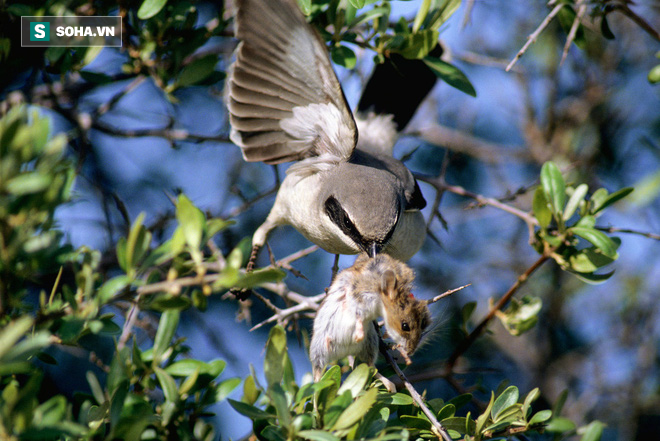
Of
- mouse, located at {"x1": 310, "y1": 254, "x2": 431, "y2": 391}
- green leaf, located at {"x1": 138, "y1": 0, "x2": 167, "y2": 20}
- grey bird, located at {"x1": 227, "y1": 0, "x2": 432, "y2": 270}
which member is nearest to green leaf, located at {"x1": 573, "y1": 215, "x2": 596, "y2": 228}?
mouse, located at {"x1": 310, "y1": 254, "x2": 431, "y2": 391}

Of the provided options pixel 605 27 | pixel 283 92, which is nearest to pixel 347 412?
pixel 283 92

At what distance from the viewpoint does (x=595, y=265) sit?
2.35 metres

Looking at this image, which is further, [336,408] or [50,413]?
[336,408]

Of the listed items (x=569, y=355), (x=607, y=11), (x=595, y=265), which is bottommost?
(x=569, y=355)

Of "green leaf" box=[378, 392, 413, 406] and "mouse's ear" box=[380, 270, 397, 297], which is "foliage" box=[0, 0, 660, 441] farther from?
"mouse's ear" box=[380, 270, 397, 297]

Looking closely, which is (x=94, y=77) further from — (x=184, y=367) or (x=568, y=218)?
(x=568, y=218)

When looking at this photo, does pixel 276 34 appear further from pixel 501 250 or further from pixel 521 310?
pixel 501 250

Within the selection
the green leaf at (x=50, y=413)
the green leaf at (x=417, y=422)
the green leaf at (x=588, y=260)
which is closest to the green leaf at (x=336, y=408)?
the green leaf at (x=417, y=422)

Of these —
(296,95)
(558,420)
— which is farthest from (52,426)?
(296,95)

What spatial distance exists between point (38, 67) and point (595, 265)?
2747 mm

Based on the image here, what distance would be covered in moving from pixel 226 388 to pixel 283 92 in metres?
1.86

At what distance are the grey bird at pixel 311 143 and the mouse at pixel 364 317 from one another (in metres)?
0.31

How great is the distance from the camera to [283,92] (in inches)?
124

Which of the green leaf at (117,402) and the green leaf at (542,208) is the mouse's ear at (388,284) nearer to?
the green leaf at (542,208)
